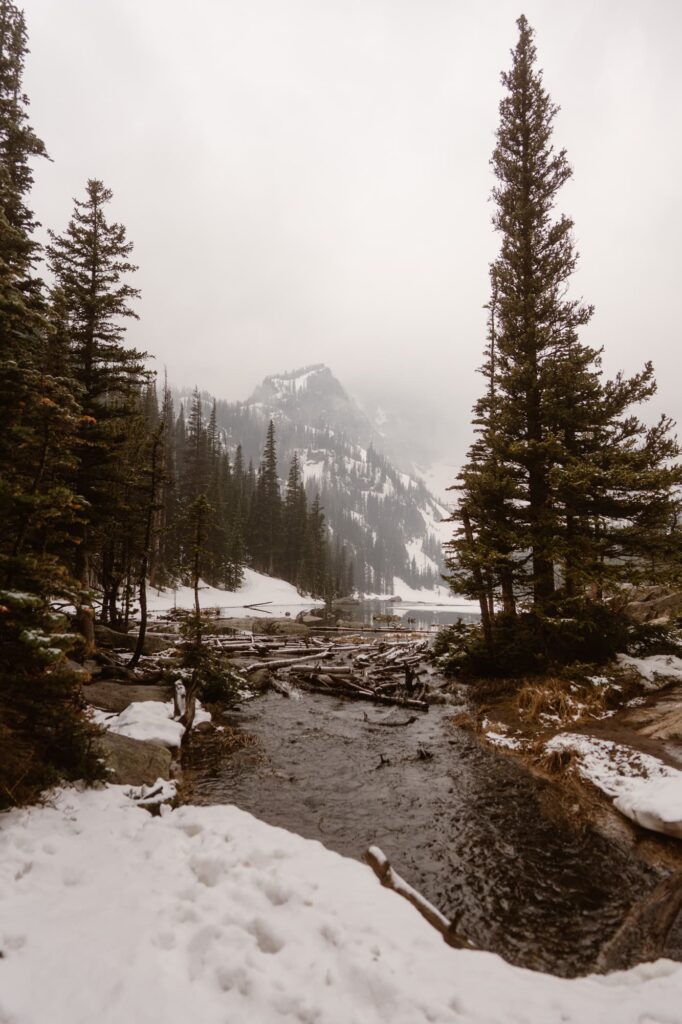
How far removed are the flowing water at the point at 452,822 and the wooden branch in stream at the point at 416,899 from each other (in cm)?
64

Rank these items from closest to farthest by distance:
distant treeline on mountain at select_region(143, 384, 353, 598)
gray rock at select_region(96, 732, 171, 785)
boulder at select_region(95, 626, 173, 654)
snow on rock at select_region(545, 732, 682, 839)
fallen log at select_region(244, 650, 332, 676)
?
1. snow on rock at select_region(545, 732, 682, 839)
2. gray rock at select_region(96, 732, 171, 785)
3. fallen log at select_region(244, 650, 332, 676)
4. boulder at select_region(95, 626, 173, 654)
5. distant treeline on mountain at select_region(143, 384, 353, 598)

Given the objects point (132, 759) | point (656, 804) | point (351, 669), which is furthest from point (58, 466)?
point (351, 669)

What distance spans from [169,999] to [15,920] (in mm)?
1705

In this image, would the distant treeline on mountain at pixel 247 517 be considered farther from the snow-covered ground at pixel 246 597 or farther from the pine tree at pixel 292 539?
the snow-covered ground at pixel 246 597

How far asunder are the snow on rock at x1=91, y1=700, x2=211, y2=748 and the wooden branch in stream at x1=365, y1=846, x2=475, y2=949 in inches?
231

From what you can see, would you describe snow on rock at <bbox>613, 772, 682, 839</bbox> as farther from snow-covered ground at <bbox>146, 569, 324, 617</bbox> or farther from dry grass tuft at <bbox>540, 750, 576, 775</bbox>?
snow-covered ground at <bbox>146, 569, 324, 617</bbox>

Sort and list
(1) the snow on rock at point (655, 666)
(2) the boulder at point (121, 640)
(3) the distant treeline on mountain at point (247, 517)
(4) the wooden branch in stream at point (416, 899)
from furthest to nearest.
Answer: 1. (3) the distant treeline on mountain at point (247, 517)
2. (2) the boulder at point (121, 640)
3. (1) the snow on rock at point (655, 666)
4. (4) the wooden branch in stream at point (416, 899)

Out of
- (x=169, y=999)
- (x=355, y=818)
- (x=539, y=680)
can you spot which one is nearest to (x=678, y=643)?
(x=539, y=680)

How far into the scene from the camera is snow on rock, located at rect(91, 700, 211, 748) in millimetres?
9602

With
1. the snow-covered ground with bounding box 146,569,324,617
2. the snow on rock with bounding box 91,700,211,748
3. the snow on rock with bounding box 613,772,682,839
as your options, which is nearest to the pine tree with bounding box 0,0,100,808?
the snow on rock with bounding box 91,700,211,748

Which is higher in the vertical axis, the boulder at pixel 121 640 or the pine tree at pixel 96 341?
the pine tree at pixel 96 341

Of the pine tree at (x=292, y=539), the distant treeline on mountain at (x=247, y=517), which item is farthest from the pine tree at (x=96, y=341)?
the pine tree at (x=292, y=539)

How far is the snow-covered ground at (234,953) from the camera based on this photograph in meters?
3.38

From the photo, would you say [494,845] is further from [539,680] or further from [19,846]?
[539,680]
